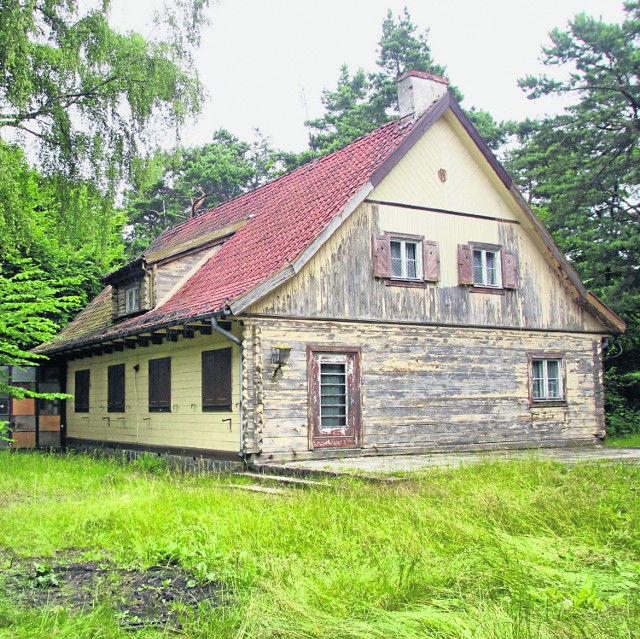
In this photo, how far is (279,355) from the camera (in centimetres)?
1427

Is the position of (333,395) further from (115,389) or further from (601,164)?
(601,164)

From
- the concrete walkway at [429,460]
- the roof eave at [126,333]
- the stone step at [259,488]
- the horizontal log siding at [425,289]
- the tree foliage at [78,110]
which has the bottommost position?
the stone step at [259,488]

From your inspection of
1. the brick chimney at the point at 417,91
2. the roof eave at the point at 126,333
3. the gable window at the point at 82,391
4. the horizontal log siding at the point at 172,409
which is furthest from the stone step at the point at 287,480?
the gable window at the point at 82,391

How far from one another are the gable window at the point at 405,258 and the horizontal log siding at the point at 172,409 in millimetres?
3378

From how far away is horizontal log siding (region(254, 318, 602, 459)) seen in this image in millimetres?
14477

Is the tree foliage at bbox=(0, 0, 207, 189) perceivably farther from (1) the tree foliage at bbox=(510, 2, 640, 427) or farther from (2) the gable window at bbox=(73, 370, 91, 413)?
(1) the tree foliage at bbox=(510, 2, 640, 427)

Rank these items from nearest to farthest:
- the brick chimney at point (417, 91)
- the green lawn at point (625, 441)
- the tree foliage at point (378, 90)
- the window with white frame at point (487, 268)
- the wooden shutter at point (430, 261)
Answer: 1. the wooden shutter at point (430, 261)
2. the brick chimney at point (417, 91)
3. the window with white frame at point (487, 268)
4. the green lawn at point (625, 441)
5. the tree foliage at point (378, 90)

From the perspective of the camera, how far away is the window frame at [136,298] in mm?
18345

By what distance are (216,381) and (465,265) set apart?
5.70 m

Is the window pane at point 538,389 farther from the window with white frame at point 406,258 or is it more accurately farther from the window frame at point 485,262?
the window with white frame at point 406,258

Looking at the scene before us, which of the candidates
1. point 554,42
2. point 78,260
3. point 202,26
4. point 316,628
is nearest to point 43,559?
point 316,628

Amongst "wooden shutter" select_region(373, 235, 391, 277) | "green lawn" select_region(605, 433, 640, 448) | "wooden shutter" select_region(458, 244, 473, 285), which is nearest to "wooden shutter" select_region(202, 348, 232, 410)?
"wooden shutter" select_region(373, 235, 391, 277)

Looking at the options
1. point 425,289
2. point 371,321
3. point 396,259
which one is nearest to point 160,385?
point 371,321

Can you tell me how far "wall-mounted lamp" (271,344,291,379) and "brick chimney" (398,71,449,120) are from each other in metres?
6.06
